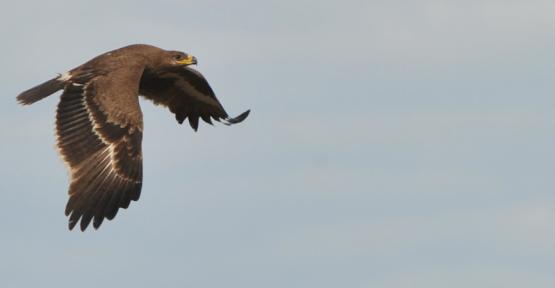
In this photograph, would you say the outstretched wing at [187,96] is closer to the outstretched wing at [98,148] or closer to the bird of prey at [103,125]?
the bird of prey at [103,125]

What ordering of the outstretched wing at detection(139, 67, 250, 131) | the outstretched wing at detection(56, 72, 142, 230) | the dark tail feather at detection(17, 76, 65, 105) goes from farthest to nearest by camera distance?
the outstretched wing at detection(139, 67, 250, 131) < the dark tail feather at detection(17, 76, 65, 105) < the outstretched wing at detection(56, 72, 142, 230)

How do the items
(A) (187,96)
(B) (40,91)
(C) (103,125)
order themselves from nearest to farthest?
(C) (103,125) < (B) (40,91) < (A) (187,96)

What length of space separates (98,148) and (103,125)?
433 millimetres

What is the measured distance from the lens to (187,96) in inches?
1254

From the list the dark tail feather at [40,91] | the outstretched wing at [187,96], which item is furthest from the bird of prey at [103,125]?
the outstretched wing at [187,96]

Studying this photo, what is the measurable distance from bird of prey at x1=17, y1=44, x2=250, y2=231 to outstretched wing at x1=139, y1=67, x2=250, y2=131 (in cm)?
106

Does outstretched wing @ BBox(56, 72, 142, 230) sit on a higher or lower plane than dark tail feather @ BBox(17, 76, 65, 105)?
lower

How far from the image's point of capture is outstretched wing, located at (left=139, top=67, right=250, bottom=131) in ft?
103

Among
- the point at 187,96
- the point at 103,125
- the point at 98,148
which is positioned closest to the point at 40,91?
the point at 103,125

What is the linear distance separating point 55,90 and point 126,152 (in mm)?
1778

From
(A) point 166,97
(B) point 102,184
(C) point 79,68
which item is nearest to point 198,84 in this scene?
(A) point 166,97

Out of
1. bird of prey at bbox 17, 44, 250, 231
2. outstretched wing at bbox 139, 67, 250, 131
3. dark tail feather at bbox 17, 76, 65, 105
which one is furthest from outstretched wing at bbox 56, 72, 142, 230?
outstretched wing at bbox 139, 67, 250, 131

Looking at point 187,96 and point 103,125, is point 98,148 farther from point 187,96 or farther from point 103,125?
point 187,96

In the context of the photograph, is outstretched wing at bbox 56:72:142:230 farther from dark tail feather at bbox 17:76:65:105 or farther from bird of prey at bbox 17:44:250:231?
dark tail feather at bbox 17:76:65:105
